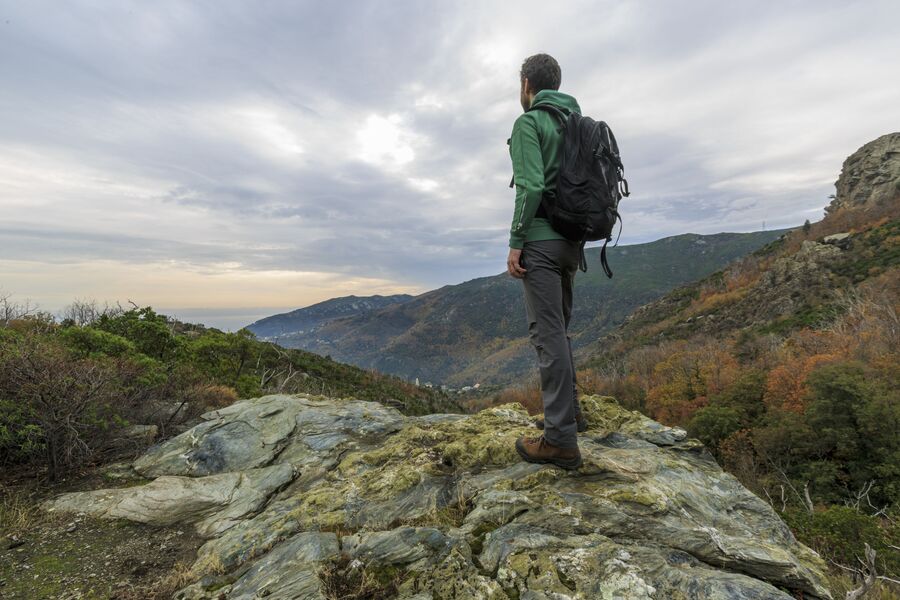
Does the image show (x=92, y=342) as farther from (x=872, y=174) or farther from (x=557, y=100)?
(x=872, y=174)

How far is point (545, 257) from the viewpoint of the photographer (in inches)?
148

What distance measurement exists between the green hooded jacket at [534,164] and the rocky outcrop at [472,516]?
2486mm

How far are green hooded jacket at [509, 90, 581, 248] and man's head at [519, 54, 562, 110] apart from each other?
25cm

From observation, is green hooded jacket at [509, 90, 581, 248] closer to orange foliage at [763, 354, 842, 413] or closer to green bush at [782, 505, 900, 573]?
green bush at [782, 505, 900, 573]

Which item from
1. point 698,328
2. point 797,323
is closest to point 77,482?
point 797,323

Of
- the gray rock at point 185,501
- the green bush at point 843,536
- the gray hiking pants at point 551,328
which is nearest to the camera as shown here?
the gray hiking pants at point 551,328

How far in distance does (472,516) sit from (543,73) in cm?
454

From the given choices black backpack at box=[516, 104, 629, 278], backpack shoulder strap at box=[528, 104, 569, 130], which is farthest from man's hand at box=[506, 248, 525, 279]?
backpack shoulder strap at box=[528, 104, 569, 130]

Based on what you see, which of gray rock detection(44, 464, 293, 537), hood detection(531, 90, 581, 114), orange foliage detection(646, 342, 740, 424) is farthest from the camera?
orange foliage detection(646, 342, 740, 424)

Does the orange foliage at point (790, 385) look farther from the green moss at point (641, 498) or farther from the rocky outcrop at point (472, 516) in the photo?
the green moss at point (641, 498)

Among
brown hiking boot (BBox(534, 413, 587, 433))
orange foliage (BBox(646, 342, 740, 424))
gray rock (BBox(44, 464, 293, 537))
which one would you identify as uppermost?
brown hiking boot (BBox(534, 413, 587, 433))

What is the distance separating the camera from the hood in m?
3.84

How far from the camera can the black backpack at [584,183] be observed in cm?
360

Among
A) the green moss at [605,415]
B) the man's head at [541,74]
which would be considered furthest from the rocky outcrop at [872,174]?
the man's head at [541,74]
